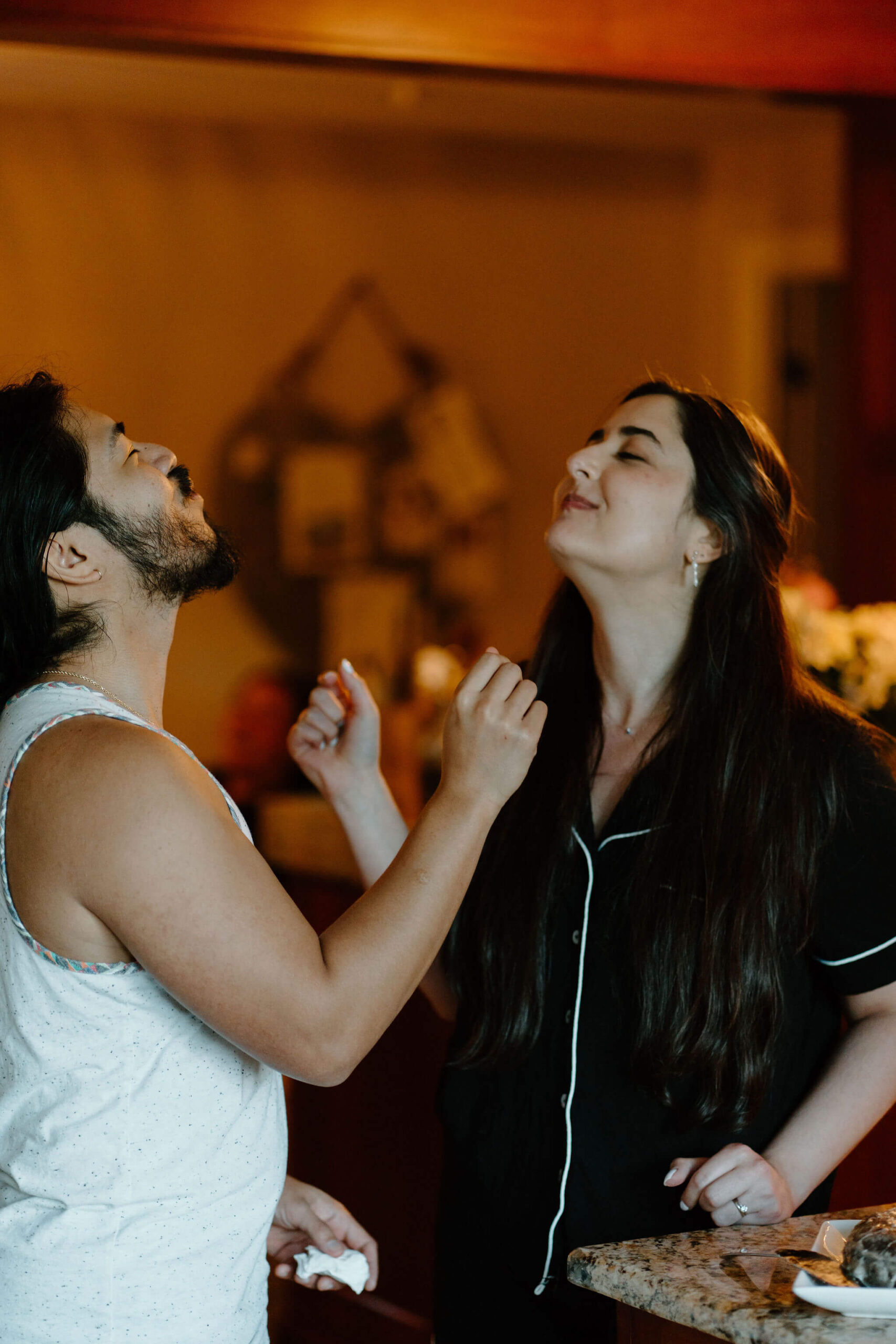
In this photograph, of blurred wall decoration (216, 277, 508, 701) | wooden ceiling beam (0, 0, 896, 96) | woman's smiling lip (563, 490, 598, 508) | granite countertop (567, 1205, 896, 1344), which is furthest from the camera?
blurred wall decoration (216, 277, 508, 701)

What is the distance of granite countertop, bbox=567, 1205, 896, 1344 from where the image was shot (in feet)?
3.53

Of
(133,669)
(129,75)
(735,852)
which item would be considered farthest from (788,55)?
(129,75)

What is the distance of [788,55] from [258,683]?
3290mm

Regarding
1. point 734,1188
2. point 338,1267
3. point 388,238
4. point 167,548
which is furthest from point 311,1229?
point 388,238

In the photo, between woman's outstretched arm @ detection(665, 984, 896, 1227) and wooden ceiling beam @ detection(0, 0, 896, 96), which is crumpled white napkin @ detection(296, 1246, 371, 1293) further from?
wooden ceiling beam @ detection(0, 0, 896, 96)

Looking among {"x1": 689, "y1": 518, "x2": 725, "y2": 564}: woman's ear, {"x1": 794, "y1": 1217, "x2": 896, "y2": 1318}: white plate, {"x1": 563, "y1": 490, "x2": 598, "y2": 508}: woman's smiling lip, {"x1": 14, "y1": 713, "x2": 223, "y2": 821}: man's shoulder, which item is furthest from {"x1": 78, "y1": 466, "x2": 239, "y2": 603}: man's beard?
{"x1": 794, "y1": 1217, "x2": 896, "y2": 1318}: white plate

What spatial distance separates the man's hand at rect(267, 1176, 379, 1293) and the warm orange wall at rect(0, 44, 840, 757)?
3.92 meters

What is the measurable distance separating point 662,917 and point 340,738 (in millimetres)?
569

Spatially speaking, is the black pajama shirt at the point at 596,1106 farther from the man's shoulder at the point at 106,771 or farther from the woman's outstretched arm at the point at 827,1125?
the man's shoulder at the point at 106,771

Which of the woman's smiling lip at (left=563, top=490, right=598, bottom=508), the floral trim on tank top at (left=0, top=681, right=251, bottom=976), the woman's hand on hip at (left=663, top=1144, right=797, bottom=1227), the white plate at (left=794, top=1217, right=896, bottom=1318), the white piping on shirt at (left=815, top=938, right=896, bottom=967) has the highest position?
the woman's smiling lip at (left=563, top=490, right=598, bottom=508)

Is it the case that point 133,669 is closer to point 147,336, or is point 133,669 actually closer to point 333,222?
point 147,336

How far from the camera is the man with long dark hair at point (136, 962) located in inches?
49.1

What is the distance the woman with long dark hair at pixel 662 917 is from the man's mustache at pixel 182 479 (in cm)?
47

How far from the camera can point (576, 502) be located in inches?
74.7
